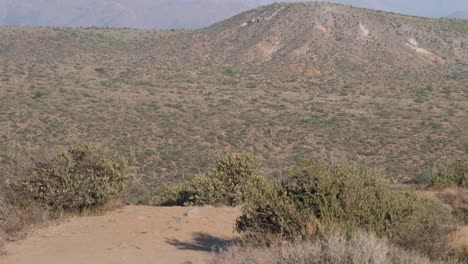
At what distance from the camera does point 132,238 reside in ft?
31.5

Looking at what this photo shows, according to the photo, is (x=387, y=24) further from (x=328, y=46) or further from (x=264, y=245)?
(x=264, y=245)

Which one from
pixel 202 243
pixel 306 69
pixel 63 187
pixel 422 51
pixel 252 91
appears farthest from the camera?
pixel 422 51

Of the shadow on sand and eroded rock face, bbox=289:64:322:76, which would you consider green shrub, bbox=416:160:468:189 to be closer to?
the shadow on sand

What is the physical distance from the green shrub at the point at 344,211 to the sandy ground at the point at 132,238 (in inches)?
40.0

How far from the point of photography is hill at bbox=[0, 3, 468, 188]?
27922 millimetres

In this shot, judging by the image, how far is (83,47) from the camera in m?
71.3

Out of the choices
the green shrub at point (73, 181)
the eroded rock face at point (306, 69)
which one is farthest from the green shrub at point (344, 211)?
the eroded rock face at point (306, 69)

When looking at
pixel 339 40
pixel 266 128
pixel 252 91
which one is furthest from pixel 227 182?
pixel 339 40

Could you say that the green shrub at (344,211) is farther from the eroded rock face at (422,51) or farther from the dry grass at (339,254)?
the eroded rock face at (422,51)

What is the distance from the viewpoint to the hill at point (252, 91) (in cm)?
2792

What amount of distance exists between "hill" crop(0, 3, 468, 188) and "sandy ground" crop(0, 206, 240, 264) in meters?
2.42

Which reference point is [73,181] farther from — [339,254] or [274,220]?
[339,254]

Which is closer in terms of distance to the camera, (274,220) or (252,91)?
(274,220)

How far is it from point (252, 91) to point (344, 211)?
36.1 m
